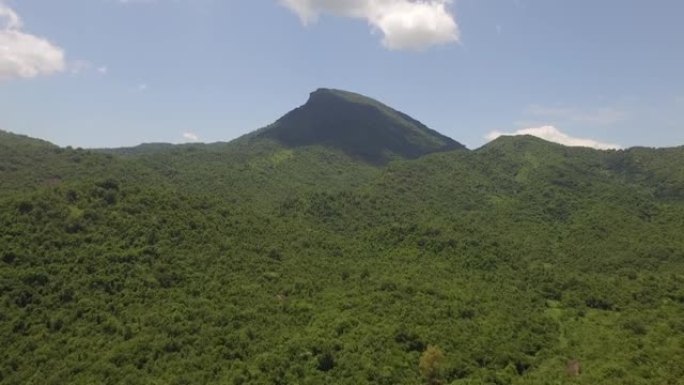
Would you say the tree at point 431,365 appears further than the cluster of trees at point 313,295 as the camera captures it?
No

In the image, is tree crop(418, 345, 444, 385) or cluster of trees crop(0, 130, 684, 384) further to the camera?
cluster of trees crop(0, 130, 684, 384)

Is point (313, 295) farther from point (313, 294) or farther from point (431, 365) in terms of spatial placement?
point (431, 365)

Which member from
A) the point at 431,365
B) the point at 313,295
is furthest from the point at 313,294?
the point at 431,365

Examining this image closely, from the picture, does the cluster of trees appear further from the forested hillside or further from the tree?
the forested hillside

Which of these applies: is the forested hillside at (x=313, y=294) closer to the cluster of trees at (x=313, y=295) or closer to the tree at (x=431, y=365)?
the tree at (x=431, y=365)

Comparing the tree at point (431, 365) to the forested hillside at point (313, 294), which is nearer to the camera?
the tree at point (431, 365)

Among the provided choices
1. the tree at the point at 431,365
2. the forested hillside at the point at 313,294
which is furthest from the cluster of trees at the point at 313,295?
the forested hillside at the point at 313,294

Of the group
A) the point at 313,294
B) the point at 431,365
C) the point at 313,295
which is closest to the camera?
the point at 431,365

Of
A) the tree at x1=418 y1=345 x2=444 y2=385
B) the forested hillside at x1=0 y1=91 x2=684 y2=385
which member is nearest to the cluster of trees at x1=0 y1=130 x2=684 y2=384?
the tree at x1=418 y1=345 x2=444 y2=385
